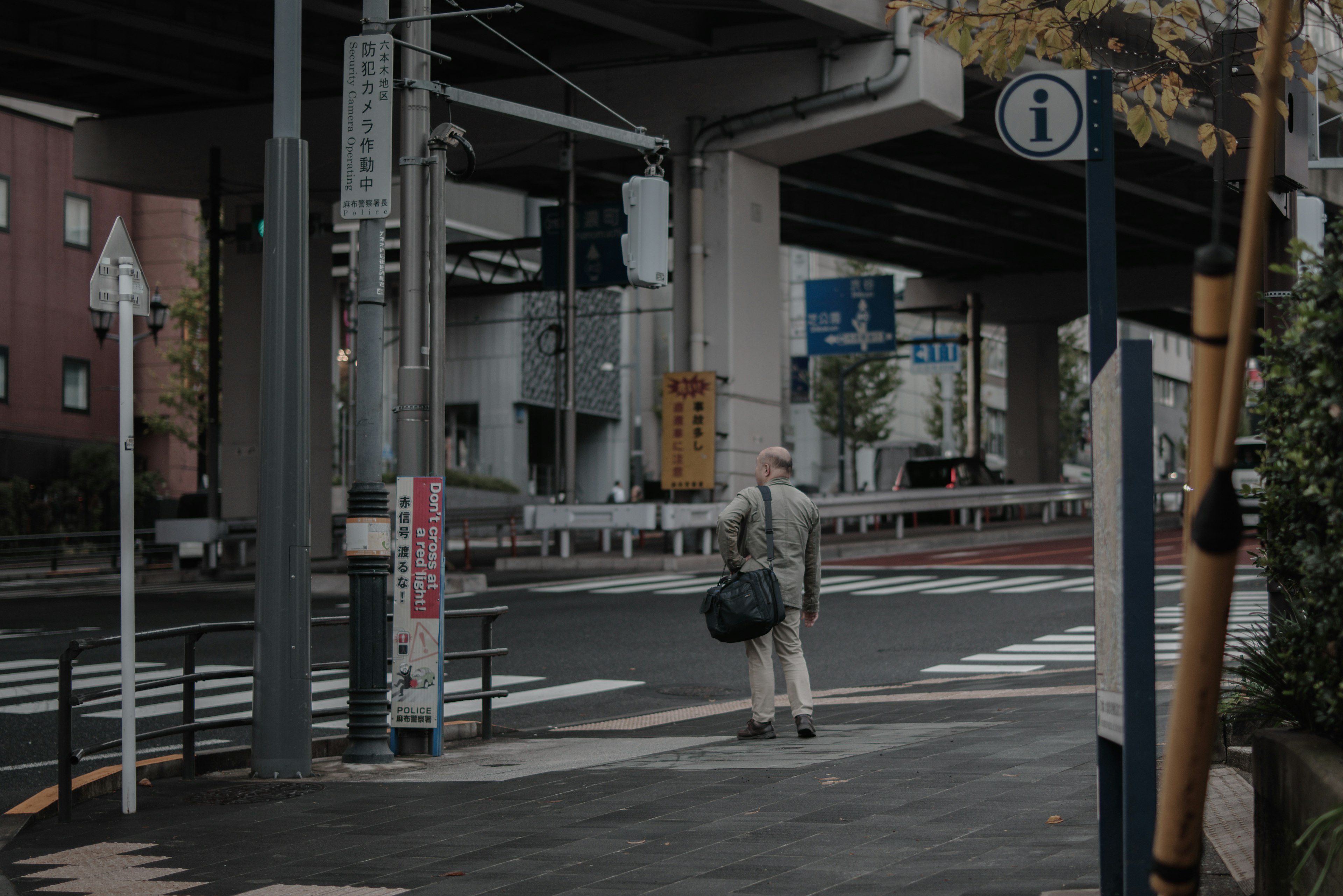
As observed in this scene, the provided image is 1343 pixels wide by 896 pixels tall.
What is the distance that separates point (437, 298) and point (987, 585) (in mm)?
12828

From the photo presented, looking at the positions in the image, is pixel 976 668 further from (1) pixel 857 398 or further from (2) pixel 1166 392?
(2) pixel 1166 392

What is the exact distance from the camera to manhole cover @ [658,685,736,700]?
1283 centimetres

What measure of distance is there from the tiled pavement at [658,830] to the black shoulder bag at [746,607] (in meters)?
0.72

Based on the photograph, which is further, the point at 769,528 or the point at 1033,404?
the point at 1033,404

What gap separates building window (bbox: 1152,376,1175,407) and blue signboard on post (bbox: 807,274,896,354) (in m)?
58.0

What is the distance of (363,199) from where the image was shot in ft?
32.7

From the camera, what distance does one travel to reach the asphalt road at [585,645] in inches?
459

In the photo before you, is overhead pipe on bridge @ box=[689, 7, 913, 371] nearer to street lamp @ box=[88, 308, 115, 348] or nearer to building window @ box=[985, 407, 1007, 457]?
street lamp @ box=[88, 308, 115, 348]

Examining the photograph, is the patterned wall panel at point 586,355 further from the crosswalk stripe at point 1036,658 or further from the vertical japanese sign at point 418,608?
the vertical japanese sign at point 418,608

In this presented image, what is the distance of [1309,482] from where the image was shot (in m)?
3.91

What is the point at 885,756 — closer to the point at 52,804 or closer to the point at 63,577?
the point at 52,804

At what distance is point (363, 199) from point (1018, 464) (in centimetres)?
4458

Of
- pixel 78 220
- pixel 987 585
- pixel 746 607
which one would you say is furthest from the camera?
pixel 78 220

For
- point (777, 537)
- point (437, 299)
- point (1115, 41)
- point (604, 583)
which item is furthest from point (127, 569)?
point (604, 583)
